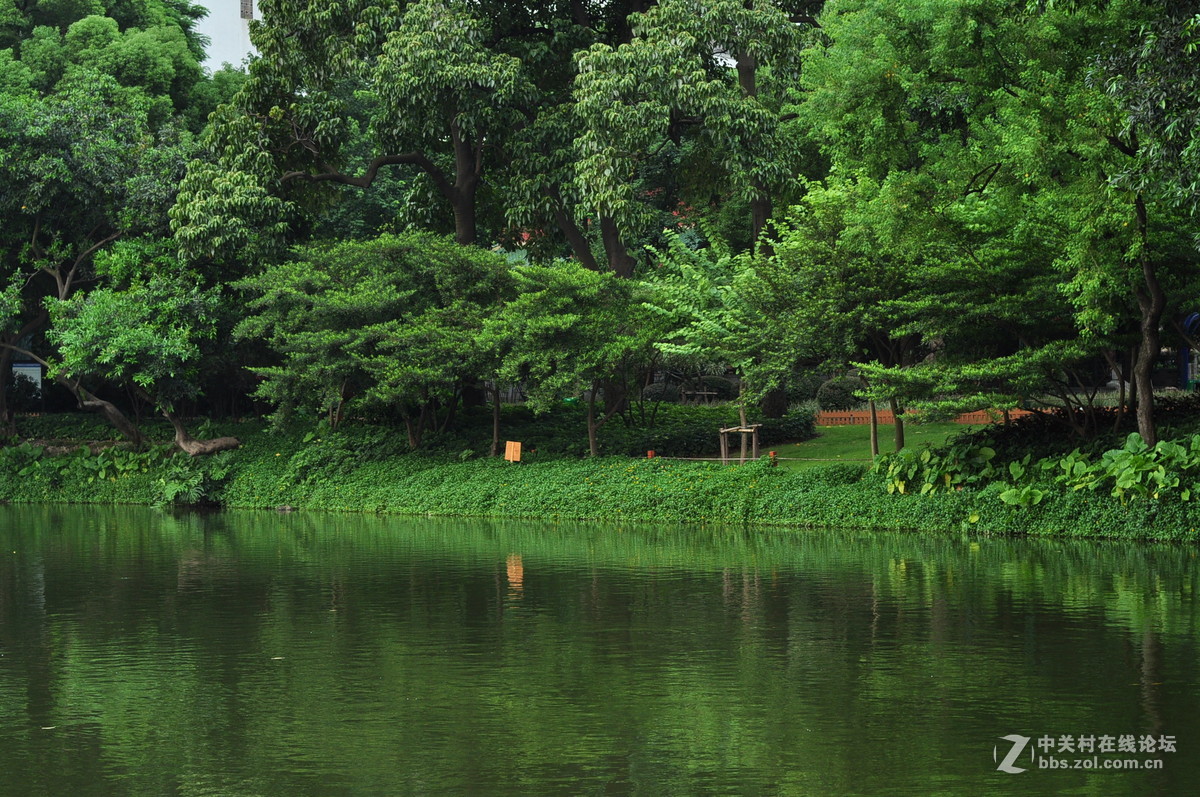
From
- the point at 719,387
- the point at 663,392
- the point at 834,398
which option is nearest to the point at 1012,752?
the point at 834,398

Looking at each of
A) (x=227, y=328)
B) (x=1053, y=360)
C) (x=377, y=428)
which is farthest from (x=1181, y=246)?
(x=227, y=328)

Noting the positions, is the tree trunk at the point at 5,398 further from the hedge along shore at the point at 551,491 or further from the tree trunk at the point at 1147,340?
the tree trunk at the point at 1147,340

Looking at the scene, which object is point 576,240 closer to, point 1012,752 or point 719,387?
point 719,387

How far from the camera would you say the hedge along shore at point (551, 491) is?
79.2 feet

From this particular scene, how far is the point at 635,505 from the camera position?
29547mm

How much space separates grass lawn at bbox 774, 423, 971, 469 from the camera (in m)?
31.9

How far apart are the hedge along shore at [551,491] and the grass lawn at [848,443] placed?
2504mm

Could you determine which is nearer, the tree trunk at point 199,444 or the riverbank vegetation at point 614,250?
the riverbank vegetation at point 614,250

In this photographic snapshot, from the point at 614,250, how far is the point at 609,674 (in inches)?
974

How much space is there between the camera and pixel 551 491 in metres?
31.3

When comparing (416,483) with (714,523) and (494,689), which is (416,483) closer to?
(714,523)

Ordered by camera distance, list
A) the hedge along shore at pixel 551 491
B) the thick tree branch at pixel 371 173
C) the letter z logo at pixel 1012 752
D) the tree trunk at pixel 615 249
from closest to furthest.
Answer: the letter z logo at pixel 1012 752
the hedge along shore at pixel 551 491
the tree trunk at pixel 615 249
the thick tree branch at pixel 371 173

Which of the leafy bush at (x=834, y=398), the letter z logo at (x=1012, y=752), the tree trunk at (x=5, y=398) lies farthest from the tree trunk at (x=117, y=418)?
the letter z logo at (x=1012, y=752)

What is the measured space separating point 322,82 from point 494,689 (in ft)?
91.4
